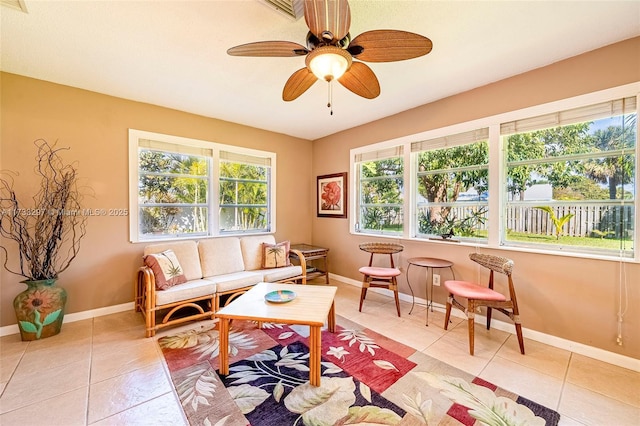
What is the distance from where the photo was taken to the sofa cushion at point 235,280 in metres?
3.03

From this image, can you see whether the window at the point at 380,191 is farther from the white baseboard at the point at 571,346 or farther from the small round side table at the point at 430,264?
the white baseboard at the point at 571,346

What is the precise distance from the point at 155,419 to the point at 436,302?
121 inches

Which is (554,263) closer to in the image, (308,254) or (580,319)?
(580,319)

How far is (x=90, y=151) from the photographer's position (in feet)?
9.66

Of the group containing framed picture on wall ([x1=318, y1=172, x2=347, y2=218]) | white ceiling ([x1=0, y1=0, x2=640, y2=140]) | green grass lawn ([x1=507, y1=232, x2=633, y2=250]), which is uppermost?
white ceiling ([x1=0, y1=0, x2=640, y2=140])

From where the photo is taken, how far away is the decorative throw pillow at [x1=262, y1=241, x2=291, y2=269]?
3725 millimetres

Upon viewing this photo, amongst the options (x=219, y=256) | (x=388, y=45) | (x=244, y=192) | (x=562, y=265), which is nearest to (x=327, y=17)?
(x=388, y=45)

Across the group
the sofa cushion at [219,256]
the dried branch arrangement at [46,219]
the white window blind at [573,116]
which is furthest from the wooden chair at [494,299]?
the dried branch arrangement at [46,219]

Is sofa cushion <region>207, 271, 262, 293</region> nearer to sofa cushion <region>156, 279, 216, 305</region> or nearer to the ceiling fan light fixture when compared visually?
sofa cushion <region>156, 279, 216, 305</region>

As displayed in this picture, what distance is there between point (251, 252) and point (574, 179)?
3878mm

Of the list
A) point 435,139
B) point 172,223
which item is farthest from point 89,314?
point 435,139

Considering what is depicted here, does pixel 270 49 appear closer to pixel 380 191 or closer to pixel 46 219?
pixel 380 191

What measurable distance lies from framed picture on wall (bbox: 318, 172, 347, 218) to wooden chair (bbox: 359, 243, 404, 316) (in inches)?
42.5

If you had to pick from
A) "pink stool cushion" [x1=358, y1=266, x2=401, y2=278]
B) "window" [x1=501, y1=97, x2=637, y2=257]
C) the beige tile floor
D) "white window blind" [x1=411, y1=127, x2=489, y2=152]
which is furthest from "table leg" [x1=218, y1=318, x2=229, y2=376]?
"white window blind" [x1=411, y1=127, x2=489, y2=152]
